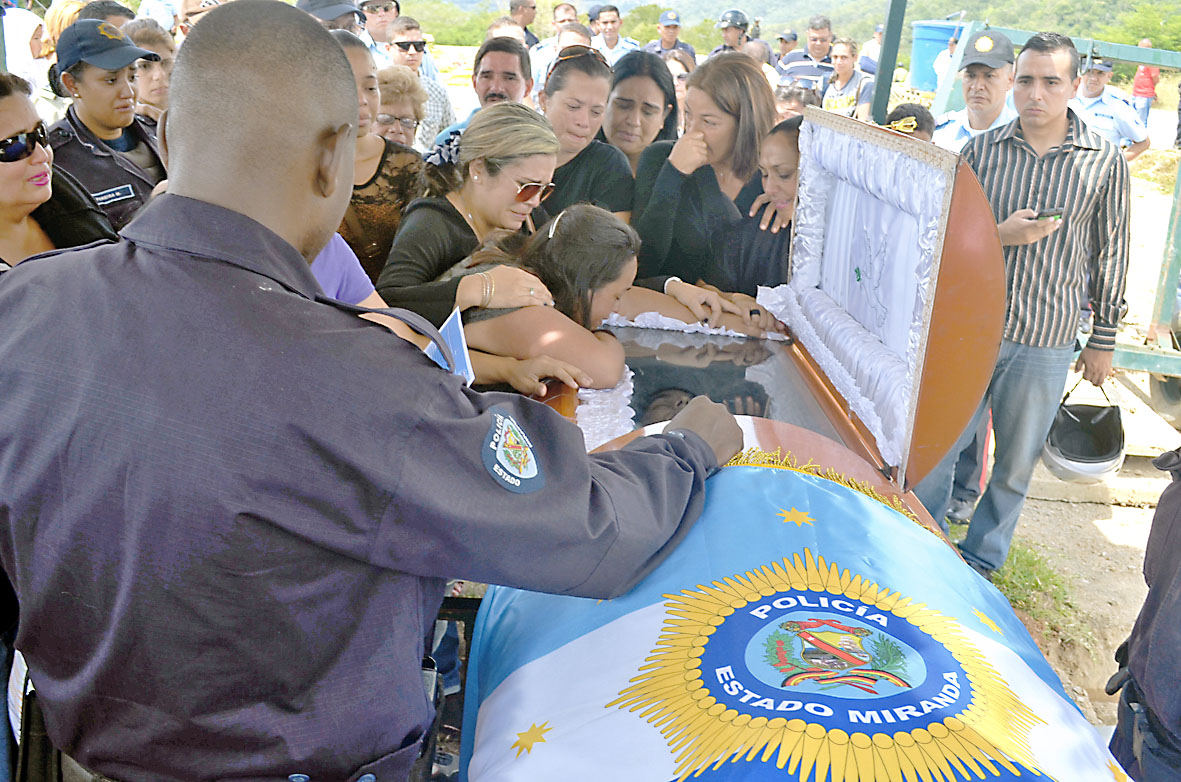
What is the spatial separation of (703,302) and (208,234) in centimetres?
196

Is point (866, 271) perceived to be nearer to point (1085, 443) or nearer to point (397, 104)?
point (397, 104)

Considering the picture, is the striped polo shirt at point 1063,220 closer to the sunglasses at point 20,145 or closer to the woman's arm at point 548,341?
the woman's arm at point 548,341

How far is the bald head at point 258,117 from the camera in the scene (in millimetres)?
912

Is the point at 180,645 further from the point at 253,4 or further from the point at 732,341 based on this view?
the point at 732,341

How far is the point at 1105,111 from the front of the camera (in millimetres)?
5656

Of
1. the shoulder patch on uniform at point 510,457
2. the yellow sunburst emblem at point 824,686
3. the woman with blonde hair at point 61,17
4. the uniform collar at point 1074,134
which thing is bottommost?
the yellow sunburst emblem at point 824,686

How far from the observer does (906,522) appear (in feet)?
4.68

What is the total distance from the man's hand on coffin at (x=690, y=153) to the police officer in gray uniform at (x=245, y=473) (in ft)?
6.70

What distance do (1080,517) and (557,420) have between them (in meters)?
3.49

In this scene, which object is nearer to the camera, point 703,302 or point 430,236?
point 430,236

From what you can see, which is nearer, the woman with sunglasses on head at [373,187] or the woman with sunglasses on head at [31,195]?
the woman with sunglasses on head at [31,195]

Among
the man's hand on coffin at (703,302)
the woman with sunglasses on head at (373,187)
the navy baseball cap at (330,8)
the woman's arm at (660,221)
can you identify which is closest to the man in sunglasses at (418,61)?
the navy baseball cap at (330,8)

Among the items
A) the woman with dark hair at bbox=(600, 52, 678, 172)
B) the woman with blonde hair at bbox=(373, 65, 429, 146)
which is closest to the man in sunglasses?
the woman with blonde hair at bbox=(373, 65, 429, 146)

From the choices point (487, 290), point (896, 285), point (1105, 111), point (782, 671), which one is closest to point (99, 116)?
point (487, 290)
